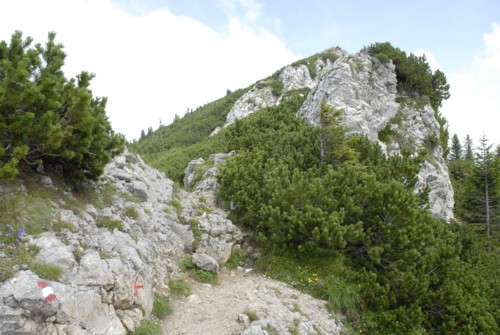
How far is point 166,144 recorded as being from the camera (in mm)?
51844

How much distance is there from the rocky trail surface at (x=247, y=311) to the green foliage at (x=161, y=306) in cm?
17

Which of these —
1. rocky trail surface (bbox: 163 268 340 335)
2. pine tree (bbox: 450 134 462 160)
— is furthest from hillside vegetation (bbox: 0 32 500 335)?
pine tree (bbox: 450 134 462 160)

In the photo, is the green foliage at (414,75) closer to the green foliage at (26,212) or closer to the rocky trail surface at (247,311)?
the rocky trail surface at (247,311)

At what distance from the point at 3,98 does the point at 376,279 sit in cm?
1103

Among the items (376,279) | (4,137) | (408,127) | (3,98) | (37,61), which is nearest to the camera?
(3,98)

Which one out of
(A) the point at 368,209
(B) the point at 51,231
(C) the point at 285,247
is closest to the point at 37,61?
(B) the point at 51,231

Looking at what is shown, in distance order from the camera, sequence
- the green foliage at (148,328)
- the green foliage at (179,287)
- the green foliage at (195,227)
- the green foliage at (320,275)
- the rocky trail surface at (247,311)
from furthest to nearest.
Result: the green foliage at (195,227), the green foliage at (320,275), the green foliage at (179,287), the rocky trail surface at (247,311), the green foliage at (148,328)

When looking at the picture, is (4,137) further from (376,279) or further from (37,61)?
(376,279)

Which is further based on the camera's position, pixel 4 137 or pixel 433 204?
pixel 433 204

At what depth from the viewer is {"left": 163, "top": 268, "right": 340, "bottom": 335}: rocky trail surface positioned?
7660 millimetres

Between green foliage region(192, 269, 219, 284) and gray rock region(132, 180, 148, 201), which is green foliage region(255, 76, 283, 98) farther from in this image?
green foliage region(192, 269, 219, 284)

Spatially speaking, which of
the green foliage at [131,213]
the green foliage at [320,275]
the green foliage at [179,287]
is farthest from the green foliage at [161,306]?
the green foliage at [320,275]

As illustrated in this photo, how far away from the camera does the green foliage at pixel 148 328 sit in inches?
261

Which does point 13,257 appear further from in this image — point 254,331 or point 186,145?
point 186,145
